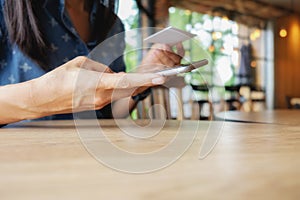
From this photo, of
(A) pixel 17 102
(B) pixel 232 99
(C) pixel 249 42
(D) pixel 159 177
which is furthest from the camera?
(C) pixel 249 42

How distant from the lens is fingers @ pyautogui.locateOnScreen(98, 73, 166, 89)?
0.41m

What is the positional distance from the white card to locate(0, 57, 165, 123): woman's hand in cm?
8

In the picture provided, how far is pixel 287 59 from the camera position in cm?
598

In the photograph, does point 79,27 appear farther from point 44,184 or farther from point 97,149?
point 44,184

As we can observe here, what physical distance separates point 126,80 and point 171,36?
116mm

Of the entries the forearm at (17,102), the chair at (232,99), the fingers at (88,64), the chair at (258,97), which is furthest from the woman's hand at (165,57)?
the chair at (258,97)

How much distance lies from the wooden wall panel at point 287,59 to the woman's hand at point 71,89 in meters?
5.83

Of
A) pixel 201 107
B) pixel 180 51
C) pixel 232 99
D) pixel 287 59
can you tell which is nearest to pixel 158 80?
pixel 180 51

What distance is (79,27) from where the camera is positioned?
111cm

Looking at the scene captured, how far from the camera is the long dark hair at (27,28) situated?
885mm

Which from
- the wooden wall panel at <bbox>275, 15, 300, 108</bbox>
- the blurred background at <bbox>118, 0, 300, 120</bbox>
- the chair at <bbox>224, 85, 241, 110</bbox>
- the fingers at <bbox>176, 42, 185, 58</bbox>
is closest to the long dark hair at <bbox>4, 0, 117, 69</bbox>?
the fingers at <bbox>176, 42, 185, 58</bbox>

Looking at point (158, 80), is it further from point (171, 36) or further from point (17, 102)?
point (17, 102)

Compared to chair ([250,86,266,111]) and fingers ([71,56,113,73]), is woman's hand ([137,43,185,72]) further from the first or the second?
chair ([250,86,266,111])

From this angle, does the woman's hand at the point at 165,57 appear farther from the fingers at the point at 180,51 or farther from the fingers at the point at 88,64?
the fingers at the point at 88,64
